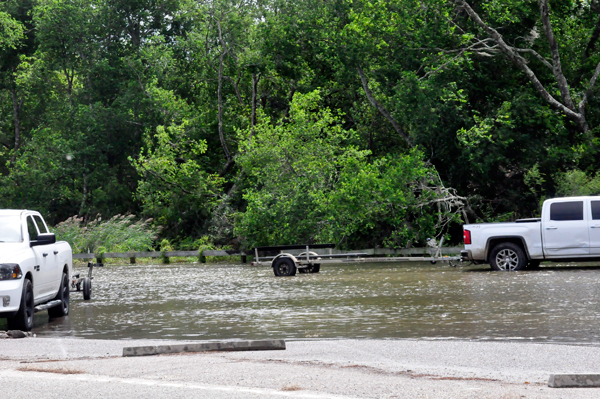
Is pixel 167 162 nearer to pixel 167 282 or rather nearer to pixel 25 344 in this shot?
pixel 167 282

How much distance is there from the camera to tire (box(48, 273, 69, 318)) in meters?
15.4

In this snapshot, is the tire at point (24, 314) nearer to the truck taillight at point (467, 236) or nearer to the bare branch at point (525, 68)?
the truck taillight at point (467, 236)

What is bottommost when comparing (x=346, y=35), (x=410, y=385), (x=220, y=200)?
(x=410, y=385)

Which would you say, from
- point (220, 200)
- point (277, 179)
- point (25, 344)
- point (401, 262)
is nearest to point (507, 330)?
point (25, 344)

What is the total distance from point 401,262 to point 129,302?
54.8ft

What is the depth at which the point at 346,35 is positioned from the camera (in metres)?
40.3

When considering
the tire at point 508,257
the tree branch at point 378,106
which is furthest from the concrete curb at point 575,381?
the tree branch at point 378,106

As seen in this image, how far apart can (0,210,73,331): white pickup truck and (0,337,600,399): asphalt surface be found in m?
2.02

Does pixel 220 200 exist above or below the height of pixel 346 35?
below

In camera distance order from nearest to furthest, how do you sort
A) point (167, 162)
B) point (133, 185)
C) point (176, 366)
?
point (176, 366) → point (167, 162) → point (133, 185)

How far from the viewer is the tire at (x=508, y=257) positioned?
24234mm

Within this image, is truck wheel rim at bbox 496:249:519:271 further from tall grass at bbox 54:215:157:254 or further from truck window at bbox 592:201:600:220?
tall grass at bbox 54:215:157:254

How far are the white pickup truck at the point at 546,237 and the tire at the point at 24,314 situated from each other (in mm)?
14754

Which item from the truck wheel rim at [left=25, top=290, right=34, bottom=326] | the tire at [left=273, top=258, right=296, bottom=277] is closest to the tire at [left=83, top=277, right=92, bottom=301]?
the truck wheel rim at [left=25, top=290, right=34, bottom=326]
